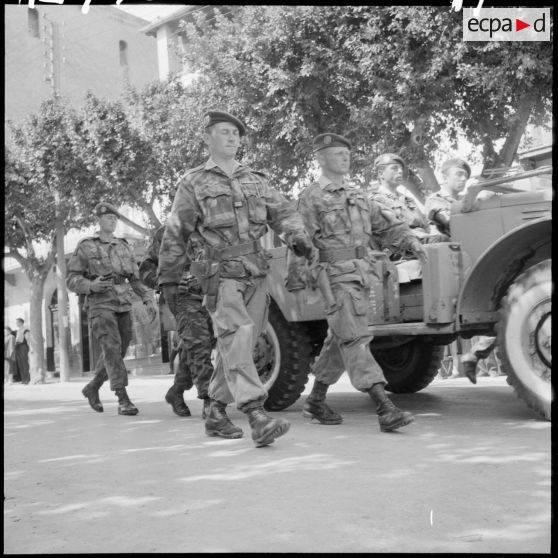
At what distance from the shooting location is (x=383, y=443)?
5105 mm

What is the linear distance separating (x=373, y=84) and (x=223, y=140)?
6.25 m

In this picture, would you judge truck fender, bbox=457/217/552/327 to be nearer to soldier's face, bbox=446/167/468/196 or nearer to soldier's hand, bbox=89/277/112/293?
soldier's face, bbox=446/167/468/196

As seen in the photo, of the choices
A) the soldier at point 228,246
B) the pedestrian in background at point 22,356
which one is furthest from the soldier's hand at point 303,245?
the pedestrian in background at point 22,356

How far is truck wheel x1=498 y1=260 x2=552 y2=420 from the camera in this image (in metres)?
5.33

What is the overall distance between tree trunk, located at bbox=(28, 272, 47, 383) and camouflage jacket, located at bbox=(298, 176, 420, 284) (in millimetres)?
14015

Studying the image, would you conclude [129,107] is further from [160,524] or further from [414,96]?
[160,524]

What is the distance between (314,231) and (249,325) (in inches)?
40.4

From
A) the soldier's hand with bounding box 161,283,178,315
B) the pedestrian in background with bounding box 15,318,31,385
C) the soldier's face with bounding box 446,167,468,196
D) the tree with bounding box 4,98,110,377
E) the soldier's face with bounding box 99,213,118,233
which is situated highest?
the tree with bounding box 4,98,110,377

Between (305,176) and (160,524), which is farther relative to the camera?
(305,176)

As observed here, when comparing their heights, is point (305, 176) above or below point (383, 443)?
above

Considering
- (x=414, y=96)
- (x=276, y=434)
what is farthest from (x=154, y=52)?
(x=276, y=434)

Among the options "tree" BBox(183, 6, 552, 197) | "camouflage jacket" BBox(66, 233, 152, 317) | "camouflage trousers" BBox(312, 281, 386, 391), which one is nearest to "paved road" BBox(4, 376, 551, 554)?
"camouflage trousers" BBox(312, 281, 386, 391)

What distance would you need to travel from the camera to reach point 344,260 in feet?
19.7

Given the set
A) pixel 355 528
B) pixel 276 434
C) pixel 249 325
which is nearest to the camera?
pixel 355 528
